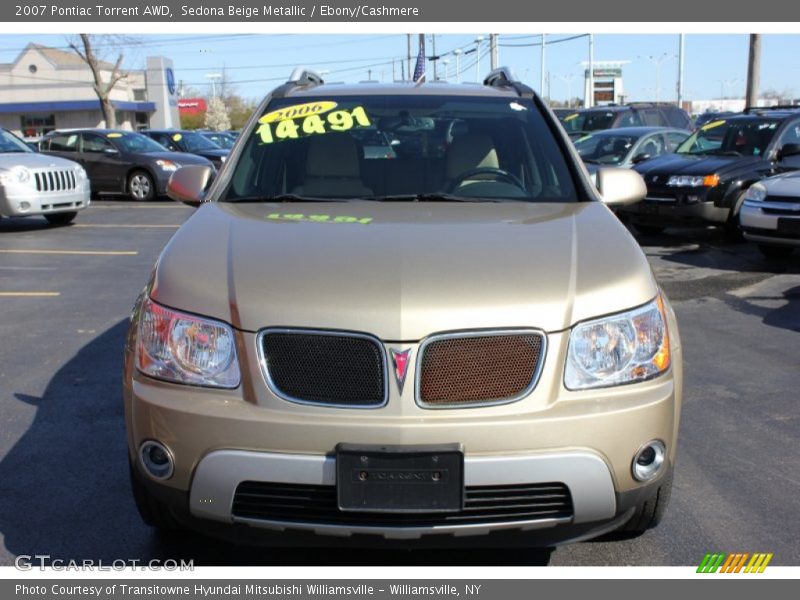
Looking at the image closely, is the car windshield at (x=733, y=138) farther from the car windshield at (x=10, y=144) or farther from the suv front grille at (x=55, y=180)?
the car windshield at (x=10, y=144)

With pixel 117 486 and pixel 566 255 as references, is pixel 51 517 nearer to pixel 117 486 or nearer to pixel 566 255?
pixel 117 486

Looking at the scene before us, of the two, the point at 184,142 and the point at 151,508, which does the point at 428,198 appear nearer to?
the point at 151,508

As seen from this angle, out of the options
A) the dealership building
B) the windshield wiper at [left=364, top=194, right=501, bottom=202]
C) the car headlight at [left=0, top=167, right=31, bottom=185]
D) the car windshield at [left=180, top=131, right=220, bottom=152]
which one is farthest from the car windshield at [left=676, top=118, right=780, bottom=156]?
the dealership building

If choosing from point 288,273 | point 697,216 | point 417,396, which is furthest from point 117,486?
point 697,216

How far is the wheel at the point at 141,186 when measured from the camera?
18.1 metres

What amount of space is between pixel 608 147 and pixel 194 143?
1240cm

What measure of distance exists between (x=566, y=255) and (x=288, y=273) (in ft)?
3.15

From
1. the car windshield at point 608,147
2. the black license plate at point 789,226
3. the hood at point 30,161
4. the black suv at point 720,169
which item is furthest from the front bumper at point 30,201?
the black license plate at point 789,226

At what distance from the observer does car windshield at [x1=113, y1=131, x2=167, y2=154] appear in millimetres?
18250

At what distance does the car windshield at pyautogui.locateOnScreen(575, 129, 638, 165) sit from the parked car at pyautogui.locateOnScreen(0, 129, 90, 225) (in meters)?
7.92

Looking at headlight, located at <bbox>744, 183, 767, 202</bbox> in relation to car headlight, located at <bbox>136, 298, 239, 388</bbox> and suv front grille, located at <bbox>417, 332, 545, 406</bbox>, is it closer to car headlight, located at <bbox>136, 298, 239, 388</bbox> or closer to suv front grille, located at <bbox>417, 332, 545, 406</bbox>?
suv front grille, located at <bbox>417, 332, 545, 406</bbox>

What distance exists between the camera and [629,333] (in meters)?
2.78

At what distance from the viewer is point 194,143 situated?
2244 cm

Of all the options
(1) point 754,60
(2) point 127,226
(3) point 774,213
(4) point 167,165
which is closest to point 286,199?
(3) point 774,213
